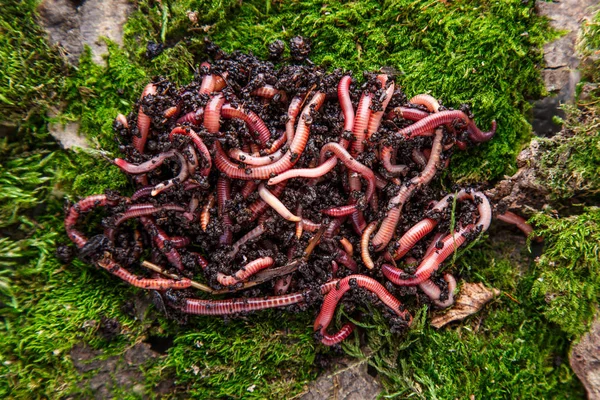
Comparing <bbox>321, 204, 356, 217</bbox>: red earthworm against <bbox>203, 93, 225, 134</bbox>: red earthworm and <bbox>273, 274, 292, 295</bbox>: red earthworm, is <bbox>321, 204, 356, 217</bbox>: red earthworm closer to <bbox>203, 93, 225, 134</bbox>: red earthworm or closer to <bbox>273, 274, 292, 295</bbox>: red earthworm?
<bbox>273, 274, 292, 295</bbox>: red earthworm

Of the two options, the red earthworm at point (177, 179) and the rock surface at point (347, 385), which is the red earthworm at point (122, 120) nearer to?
the red earthworm at point (177, 179)

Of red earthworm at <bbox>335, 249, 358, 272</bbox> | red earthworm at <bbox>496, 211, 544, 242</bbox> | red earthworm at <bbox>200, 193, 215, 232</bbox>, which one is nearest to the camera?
red earthworm at <bbox>200, 193, 215, 232</bbox>

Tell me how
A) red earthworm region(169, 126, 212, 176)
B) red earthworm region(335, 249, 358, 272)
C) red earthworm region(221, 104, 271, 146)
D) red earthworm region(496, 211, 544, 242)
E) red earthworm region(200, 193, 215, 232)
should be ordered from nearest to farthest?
red earthworm region(169, 126, 212, 176)
red earthworm region(221, 104, 271, 146)
red earthworm region(200, 193, 215, 232)
red earthworm region(335, 249, 358, 272)
red earthworm region(496, 211, 544, 242)

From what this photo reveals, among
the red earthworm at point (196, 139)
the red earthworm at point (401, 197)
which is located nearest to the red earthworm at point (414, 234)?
the red earthworm at point (401, 197)

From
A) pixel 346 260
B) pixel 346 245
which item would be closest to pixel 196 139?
pixel 346 245

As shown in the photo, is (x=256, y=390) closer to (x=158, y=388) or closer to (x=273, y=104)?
(x=158, y=388)

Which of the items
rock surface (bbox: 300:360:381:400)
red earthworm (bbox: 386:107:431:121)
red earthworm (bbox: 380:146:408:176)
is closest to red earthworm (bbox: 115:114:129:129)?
red earthworm (bbox: 380:146:408:176)

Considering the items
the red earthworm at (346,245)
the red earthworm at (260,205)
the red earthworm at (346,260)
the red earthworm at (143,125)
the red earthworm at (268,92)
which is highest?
the red earthworm at (268,92)

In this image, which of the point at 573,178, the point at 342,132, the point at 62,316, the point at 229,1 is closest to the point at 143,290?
the point at 62,316
